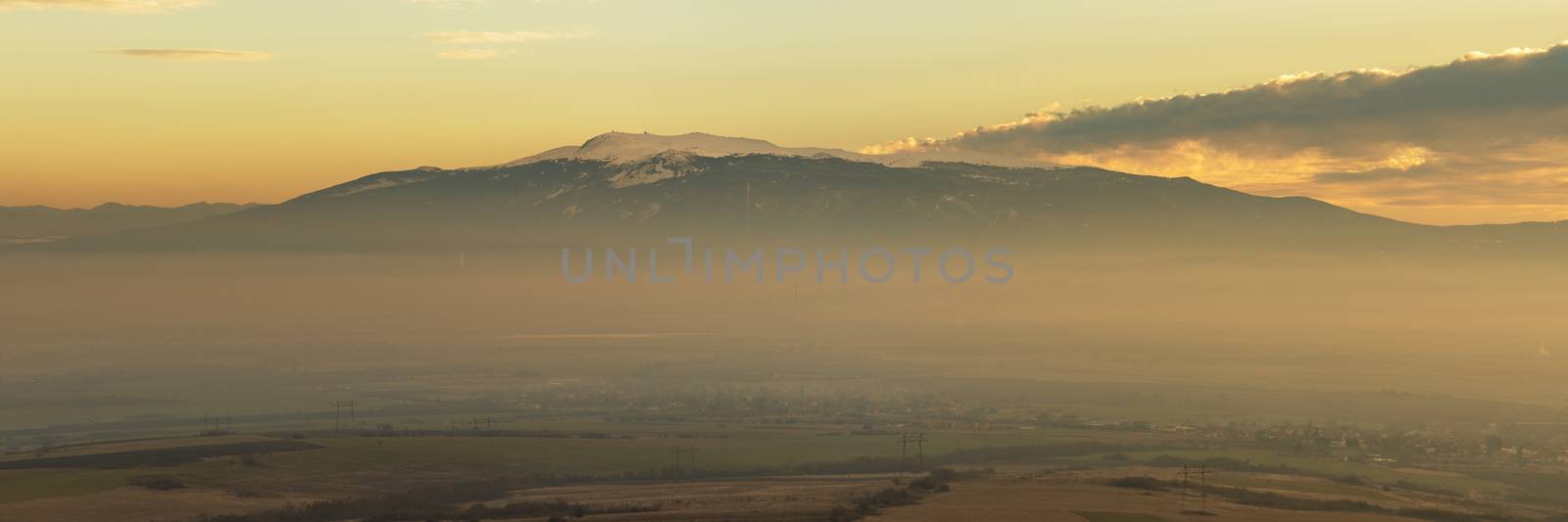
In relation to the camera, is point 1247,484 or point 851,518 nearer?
point 851,518

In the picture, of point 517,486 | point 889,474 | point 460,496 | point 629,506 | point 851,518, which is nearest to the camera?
point 851,518

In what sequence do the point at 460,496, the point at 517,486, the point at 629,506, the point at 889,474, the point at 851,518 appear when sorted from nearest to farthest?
1. the point at 851,518
2. the point at 629,506
3. the point at 460,496
4. the point at 517,486
5. the point at 889,474

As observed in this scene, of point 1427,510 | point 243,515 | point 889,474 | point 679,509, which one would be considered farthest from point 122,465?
point 1427,510

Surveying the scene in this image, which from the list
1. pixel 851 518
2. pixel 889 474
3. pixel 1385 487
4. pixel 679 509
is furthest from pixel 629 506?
pixel 1385 487

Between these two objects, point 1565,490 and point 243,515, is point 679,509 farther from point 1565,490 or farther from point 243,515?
point 1565,490

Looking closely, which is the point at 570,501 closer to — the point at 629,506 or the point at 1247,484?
the point at 629,506

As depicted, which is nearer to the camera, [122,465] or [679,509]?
[679,509]

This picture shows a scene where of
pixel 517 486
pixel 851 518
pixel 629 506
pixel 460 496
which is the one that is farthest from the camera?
pixel 517 486
